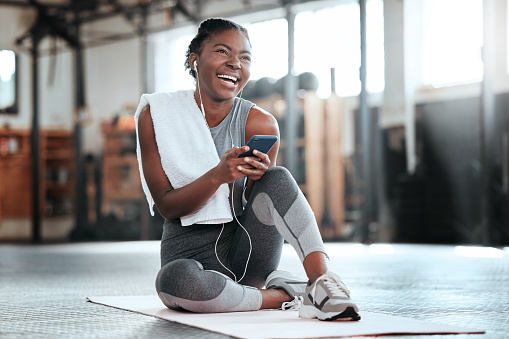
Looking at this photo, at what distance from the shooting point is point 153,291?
255 centimetres

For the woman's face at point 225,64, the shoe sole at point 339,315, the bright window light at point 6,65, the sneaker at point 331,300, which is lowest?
the shoe sole at point 339,315

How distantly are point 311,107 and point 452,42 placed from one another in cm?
152

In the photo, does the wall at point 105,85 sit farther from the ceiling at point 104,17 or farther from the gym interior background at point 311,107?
the ceiling at point 104,17

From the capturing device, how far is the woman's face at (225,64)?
1942 millimetres

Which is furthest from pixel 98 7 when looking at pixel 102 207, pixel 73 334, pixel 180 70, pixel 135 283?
pixel 73 334

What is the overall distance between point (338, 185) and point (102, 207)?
3.04 m

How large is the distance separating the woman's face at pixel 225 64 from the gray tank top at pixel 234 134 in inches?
3.1

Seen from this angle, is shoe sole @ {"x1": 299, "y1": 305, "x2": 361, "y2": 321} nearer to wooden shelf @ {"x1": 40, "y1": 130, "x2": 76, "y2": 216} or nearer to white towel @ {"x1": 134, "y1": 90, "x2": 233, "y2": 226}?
white towel @ {"x1": 134, "y1": 90, "x2": 233, "y2": 226}

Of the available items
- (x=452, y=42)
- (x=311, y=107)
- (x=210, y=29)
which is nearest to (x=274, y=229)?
(x=210, y=29)

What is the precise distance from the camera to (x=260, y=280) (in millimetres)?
1998

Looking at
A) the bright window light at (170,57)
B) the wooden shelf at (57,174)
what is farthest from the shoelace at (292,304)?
the wooden shelf at (57,174)

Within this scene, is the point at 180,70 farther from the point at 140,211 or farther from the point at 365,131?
the point at 365,131

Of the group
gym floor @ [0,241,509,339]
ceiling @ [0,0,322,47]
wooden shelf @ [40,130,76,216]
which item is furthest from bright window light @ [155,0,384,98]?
wooden shelf @ [40,130,76,216]

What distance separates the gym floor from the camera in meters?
1.63
